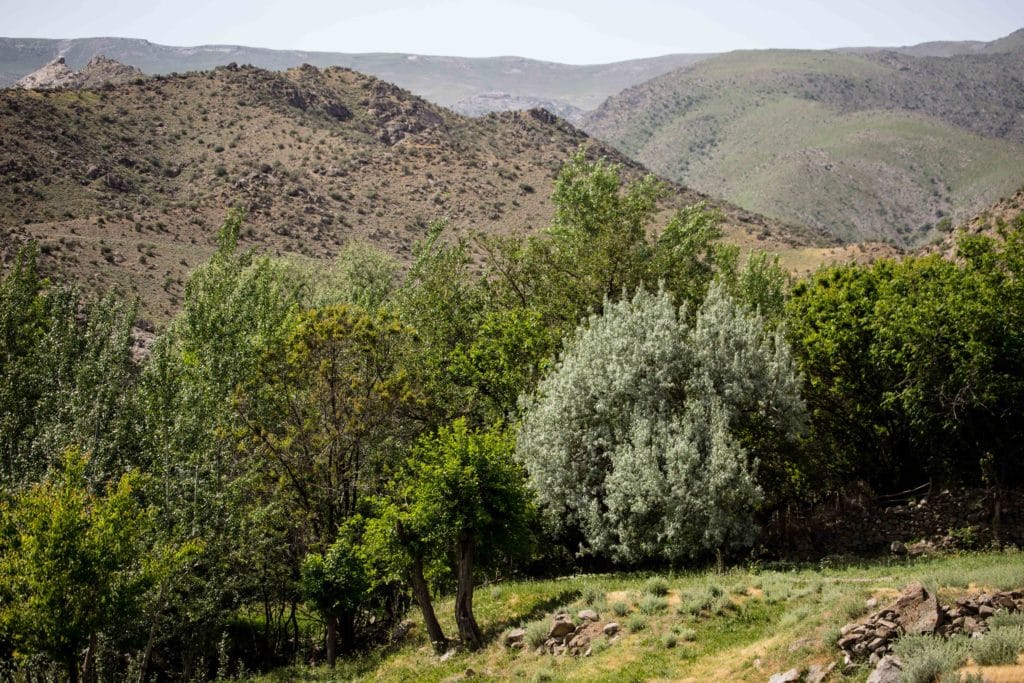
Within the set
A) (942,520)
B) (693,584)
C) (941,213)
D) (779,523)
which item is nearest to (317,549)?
(693,584)

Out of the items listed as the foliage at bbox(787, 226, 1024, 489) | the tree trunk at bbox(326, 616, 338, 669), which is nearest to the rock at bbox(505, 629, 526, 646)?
the tree trunk at bbox(326, 616, 338, 669)

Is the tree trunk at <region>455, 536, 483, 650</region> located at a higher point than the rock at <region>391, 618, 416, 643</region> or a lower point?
higher

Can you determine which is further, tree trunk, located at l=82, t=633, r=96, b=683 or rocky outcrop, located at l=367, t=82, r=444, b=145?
rocky outcrop, located at l=367, t=82, r=444, b=145

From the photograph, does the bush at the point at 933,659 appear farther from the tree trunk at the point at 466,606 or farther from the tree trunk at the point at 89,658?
the tree trunk at the point at 89,658

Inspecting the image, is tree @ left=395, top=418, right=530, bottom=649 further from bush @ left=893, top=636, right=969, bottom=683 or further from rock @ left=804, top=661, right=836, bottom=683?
bush @ left=893, top=636, right=969, bottom=683

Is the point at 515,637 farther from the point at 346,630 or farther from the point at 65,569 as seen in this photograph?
the point at 65,569

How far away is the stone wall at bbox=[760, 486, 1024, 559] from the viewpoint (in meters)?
22.6

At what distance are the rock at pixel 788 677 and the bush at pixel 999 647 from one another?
2.94 m

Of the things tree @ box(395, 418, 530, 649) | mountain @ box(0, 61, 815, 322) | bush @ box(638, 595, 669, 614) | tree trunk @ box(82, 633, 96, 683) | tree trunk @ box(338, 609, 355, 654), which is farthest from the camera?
mountain @ box(0, 61, 815, 322)

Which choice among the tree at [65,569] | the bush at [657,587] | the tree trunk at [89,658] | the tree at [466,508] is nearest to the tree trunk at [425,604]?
A: the tree at [466,508]

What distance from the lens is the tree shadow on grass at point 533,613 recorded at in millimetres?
20359

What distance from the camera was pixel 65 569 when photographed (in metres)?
16.2

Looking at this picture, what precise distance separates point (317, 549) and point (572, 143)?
369 ft

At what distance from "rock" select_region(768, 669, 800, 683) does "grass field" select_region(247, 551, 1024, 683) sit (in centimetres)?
38
